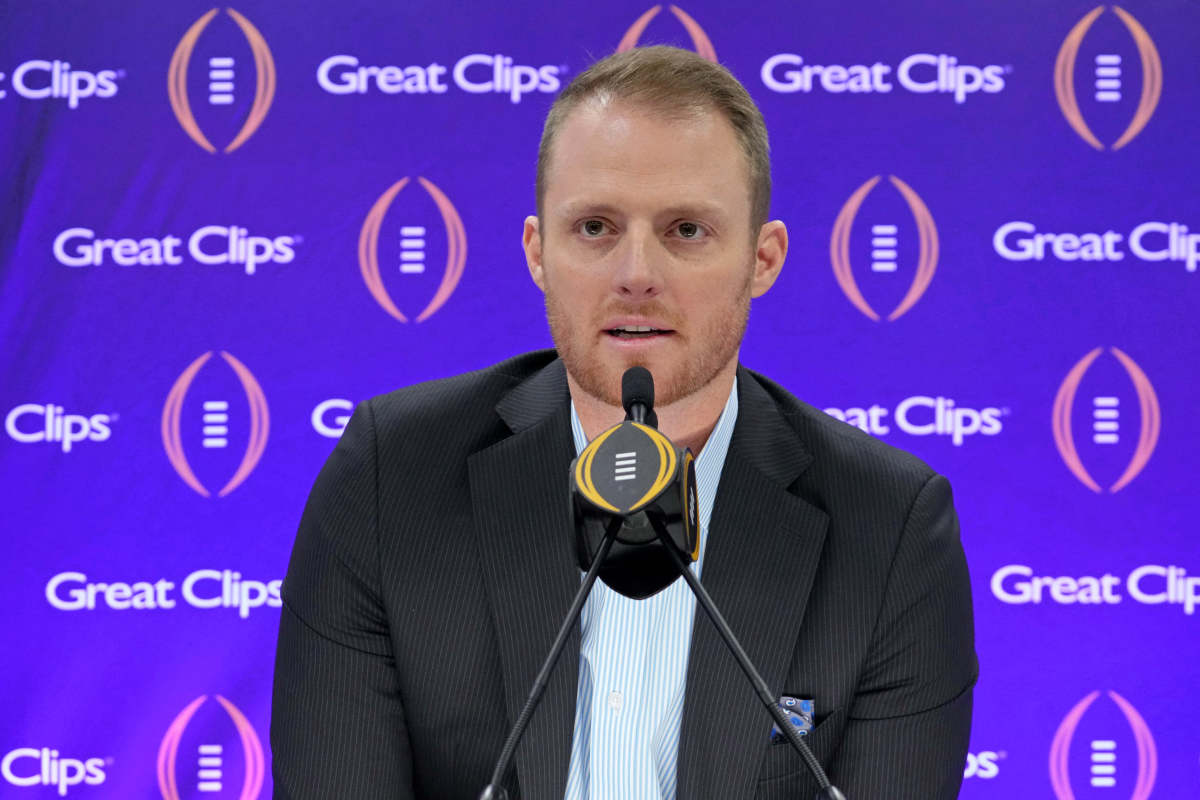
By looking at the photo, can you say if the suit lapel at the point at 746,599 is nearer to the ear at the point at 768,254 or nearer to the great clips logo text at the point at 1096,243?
the ear at the point at 768,254

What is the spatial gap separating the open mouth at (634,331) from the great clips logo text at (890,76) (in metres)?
1.70

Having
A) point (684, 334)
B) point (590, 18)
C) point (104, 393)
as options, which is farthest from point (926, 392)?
point (104, 393)

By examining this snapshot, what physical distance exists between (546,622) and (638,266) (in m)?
0.55

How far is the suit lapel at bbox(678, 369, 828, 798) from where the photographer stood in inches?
70.3

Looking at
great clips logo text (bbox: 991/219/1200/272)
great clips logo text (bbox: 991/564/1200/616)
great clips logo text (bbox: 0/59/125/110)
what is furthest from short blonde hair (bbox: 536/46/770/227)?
great clips logo text (bbox: 0/59/125/110)

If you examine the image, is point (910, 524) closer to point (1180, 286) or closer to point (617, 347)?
point (617, 347)

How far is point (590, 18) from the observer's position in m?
3.27

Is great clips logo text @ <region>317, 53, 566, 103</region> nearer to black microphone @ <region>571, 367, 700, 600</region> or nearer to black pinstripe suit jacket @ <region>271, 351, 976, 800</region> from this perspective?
black pinstripe suit jacket @ <region>271, 351, 976, 800</region>

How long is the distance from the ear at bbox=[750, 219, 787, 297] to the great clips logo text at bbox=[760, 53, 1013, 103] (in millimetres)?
1321

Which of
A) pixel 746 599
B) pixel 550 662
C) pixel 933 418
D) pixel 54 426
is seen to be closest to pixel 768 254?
pixel 746 599

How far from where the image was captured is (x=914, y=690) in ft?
6.13

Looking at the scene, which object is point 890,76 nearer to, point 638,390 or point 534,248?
point 534,248

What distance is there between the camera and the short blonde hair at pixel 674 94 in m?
1.82

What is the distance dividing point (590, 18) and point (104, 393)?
5.46 feet
